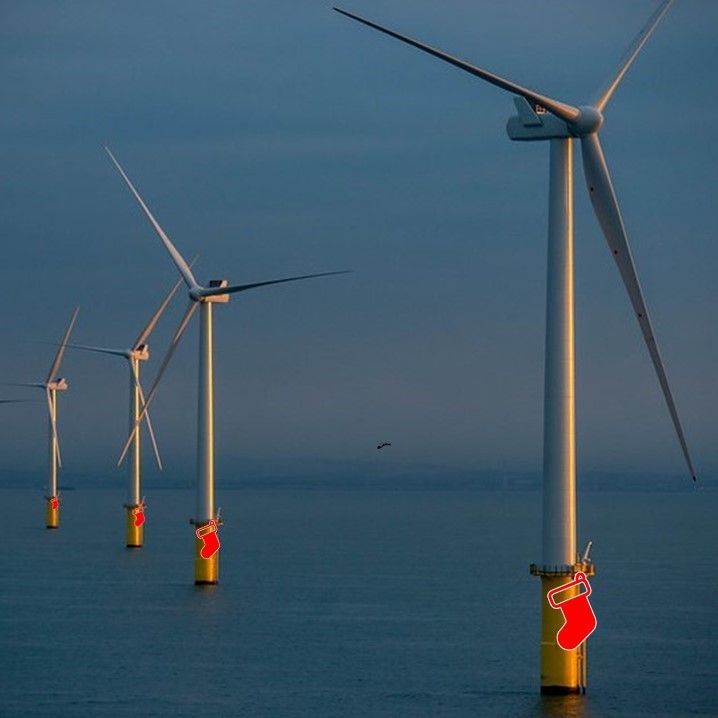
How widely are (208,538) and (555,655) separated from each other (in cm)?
5823

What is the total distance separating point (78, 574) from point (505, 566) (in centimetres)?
5435

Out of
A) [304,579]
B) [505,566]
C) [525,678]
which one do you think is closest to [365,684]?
[525,678]

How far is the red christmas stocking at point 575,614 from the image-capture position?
195 feet

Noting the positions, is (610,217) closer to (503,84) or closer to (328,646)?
(503,84)

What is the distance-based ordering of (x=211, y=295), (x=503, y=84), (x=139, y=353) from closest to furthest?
1. (x=503, y=84)
2. (x=211, y=295)
3. (x=139, y=353)

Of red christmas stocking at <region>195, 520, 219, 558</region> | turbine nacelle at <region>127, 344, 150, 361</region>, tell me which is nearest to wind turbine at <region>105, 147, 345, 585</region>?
red christmas stocking at <region>195, 520, 219, 558</region>

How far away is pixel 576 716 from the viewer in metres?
62.9

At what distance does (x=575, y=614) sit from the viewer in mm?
59406

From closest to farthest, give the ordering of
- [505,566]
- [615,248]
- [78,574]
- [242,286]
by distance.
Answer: [615,248], [242,286], [78,574], [505,566]

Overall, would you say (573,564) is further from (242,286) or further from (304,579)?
(304,579)

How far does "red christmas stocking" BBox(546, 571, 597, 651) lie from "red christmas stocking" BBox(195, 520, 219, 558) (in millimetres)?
55189

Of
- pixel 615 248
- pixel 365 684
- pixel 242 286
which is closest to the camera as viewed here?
pixel 615 248

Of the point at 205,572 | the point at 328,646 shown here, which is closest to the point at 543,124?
the point at 328,646

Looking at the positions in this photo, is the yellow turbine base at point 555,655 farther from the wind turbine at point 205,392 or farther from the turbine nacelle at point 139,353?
the turbine nacelle at point 139,353
